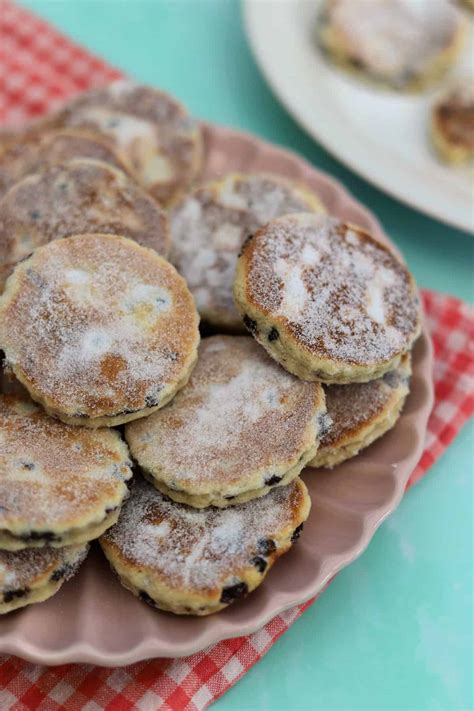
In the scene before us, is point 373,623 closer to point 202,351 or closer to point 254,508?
point 254,508

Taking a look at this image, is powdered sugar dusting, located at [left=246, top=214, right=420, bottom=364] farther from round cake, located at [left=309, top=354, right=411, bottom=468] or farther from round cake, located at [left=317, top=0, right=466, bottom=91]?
round cake, located at [left=317, top=0, right=466, bottom=91]

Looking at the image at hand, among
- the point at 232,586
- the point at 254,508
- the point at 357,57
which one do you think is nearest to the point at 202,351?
the point at 254,508

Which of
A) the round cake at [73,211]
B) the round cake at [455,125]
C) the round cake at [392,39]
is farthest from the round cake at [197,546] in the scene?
the round cake at [392,39]

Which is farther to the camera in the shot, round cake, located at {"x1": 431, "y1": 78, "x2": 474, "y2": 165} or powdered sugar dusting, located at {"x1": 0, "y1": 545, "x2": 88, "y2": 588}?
round cake, located at {"x1": 431, "y1": 78, "x2": 474, "y2": 165}

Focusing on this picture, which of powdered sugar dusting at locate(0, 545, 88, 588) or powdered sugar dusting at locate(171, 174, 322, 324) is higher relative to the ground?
powdered sugar dusting at locate(171, 174, 322, 324)

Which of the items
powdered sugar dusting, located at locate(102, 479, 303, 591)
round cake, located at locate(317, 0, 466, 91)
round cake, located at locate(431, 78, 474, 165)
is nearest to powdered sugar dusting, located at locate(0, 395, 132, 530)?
powdered sugar dusting, located at locate(102, 479, 303, 591)

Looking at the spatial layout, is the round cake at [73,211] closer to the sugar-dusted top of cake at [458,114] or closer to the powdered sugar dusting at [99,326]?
the powdered sugar dusting at [99,326]

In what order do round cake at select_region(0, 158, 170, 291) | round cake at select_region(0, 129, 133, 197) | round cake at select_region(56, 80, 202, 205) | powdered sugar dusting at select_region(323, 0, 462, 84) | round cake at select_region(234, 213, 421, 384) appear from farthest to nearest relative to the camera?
1. powdered sugar dusting at select_region(323, 0, 462, 84)
2. round cake at select_region(56, 80, 202, 205)
3. round cake at select_region(0, 129, 133, 197)
4. round cake at select_region(0, 158, 170, 291)
5. round cake at select_region(234, 213, 421, 384)
